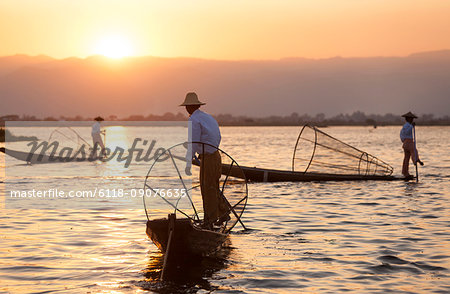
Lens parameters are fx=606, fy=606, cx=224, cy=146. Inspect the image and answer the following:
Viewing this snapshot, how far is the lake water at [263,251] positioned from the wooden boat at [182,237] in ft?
0.89

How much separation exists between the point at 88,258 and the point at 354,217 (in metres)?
7.16

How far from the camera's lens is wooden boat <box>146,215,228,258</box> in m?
8.80

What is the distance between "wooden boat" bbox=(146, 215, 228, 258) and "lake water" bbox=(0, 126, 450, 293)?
0.27m

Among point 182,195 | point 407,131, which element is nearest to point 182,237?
point 182,195

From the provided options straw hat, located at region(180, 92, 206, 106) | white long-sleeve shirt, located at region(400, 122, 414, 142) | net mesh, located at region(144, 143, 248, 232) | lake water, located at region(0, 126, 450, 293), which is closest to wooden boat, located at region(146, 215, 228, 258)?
lake water, located at region(0, 126, 450, 293)

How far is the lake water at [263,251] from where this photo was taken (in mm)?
8344

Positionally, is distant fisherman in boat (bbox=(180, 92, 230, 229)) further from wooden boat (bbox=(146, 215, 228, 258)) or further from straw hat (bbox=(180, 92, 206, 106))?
wooden boat (bbox=(146, 215, 228, 258))

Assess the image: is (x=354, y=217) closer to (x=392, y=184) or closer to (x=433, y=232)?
(x=433, y=232)

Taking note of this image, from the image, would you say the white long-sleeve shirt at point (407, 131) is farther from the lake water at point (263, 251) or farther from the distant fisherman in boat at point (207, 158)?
the distant fisherman in boat at point (207, 158)

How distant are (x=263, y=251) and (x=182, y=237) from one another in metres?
2.05

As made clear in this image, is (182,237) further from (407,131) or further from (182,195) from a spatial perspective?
(407,131)

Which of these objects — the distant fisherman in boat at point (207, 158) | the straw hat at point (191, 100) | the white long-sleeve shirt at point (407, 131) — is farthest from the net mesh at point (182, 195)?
the white long-sleeve shirt at point (407, 131)

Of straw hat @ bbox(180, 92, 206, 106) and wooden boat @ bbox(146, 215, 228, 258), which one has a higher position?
straw hat @ bbox(180, 92, 206, 106)

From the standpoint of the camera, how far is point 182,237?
29.4 ft
